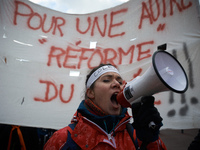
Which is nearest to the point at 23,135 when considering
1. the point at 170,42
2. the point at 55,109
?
the point at 55,109

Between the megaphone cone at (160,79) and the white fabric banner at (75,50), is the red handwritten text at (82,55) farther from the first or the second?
the megaphone cone at (160,79)

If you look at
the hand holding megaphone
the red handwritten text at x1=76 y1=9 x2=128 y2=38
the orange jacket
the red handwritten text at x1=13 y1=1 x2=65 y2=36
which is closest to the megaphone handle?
the hand holding megaphone

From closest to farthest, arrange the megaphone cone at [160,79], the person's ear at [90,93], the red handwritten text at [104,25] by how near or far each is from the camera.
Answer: the megaphone cone at [160,79] → the person's ear at [90,93] → the red handwritten text at [104,25]

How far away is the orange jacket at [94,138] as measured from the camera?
108cm

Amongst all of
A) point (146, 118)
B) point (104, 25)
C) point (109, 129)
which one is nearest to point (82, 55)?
point (104, 25)

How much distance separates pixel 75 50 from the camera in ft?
9.03

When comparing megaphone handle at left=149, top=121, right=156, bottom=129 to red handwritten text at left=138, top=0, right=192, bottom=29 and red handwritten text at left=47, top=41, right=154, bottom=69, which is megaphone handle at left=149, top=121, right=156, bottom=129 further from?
red handwritten text at left=138, top=0, right=192, bottom=29

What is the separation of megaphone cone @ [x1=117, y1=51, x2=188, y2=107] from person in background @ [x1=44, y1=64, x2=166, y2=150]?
7 cm

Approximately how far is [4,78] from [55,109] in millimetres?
965

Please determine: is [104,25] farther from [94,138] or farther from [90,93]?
[94,138]

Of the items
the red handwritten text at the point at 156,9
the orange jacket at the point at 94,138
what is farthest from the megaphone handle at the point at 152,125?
the red handwritten text at the point at 156,9

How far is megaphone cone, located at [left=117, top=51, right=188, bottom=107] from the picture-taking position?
81cm

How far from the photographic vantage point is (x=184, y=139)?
2.21 m

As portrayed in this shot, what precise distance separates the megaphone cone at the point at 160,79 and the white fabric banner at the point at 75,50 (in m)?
0.99
